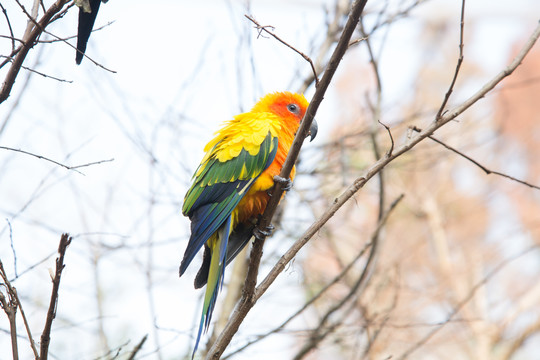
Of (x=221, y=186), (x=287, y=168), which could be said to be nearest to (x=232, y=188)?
(x=221, y=186)

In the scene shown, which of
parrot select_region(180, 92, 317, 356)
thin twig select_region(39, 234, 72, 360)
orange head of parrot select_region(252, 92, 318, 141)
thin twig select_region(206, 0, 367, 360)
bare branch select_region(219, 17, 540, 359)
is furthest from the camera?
orange head of parrot select_region(252, 92, 318, 141)

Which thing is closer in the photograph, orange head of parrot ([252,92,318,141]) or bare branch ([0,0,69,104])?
bare branch ([0,0,69,104])

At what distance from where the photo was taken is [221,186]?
126 inches

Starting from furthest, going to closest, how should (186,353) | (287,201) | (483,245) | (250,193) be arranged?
(483,245) → (287,201) → (186,353) → (250,193)

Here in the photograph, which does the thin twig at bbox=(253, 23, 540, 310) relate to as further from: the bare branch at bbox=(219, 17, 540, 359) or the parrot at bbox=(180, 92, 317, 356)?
the parrot at bbox=(180, 92, 317, 356)

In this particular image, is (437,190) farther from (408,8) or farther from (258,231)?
(258,231)

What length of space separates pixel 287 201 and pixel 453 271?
5705mm

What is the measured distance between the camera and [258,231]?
2734 mm

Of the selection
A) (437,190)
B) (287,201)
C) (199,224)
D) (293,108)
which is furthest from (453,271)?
(199,224)

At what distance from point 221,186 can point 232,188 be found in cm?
7

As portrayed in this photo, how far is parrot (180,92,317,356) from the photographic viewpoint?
3.02 metres

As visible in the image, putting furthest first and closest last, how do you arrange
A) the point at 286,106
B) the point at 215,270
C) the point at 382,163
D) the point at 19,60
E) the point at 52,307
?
the point at 286,106
the point at 215,270
the point at 382,163
the point at 19,60
the point at 52,307

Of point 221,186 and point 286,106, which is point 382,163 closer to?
point 221,186

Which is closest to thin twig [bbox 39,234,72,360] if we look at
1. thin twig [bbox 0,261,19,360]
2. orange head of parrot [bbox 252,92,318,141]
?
thin twig [bbox 0,261,19,360]
